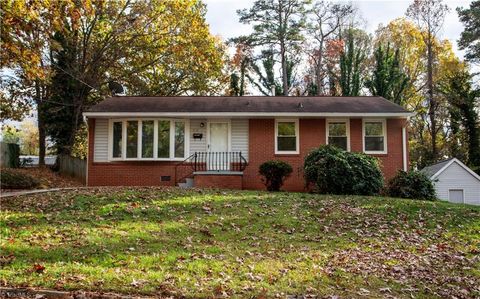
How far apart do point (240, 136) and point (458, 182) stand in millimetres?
11207

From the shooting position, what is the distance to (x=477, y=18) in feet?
95.4

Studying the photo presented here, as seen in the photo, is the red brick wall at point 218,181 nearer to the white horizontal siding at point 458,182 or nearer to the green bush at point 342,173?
the green bush at point 342,173

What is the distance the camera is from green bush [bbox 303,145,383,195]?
1335 cm

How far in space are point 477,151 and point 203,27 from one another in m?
19.3

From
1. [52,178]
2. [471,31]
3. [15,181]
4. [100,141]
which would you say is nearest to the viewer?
[15,181]

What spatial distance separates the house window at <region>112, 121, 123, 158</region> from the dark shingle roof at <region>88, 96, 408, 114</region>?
26.4 inches

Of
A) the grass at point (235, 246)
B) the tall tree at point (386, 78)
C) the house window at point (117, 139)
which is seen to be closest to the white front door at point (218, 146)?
the house window at point (117, 139)

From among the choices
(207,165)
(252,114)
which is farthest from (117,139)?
(252,114)

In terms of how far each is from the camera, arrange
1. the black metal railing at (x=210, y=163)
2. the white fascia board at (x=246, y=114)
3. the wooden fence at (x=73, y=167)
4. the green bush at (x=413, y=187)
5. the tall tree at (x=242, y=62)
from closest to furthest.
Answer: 1. the green bush at (x=413, y=187)
2. the white fascia board at (x=246, y=114)
3. the black metal railing at (x=210, y=163)
4. the wooden fence at (x=73, y=167)
5. the tall tree at (x=242, y=62)

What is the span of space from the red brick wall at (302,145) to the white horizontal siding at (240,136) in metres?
0.23

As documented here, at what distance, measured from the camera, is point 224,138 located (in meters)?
17.6

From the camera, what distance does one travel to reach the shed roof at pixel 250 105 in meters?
17.1

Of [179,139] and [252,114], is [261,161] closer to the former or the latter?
[252,114]

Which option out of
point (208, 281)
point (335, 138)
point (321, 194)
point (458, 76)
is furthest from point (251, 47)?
point (208, 281)
